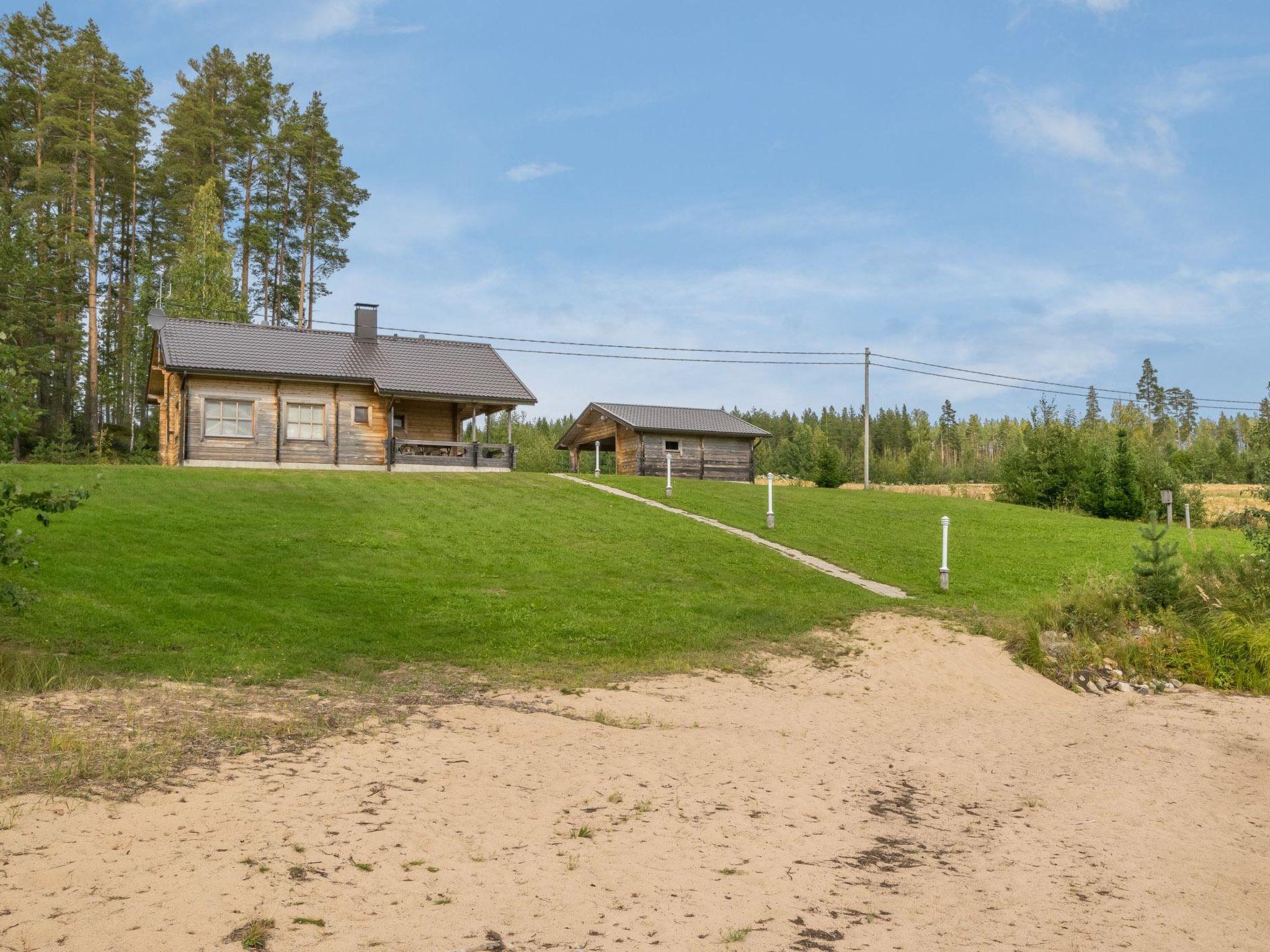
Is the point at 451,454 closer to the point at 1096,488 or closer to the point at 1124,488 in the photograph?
the point at 1096,488

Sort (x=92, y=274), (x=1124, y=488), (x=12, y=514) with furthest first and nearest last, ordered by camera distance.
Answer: (x=92, y=274)
(x=1124, y=488)
(x=12, y=514)

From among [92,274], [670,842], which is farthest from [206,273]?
[670,842]

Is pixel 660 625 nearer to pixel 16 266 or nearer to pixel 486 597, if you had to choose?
pixel 486 597

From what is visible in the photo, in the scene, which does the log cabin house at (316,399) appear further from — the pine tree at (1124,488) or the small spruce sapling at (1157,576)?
the pine tree at (1124,488)

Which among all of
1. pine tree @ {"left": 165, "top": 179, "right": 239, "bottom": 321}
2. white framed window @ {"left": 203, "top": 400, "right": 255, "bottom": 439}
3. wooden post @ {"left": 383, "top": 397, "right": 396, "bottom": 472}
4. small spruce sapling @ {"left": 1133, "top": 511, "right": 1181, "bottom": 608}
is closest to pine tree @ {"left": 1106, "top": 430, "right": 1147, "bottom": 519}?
small spruce sapling @ {"left": 1133, "top": 511, "right": 1181, "bottom": 608}

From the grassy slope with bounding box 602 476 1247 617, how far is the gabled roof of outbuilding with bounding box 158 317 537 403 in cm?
601

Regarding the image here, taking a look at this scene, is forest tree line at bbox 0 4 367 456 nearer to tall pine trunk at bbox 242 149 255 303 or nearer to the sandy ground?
tall pine trunk at bbox 242 149 255 303

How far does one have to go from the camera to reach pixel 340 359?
31.3 metres

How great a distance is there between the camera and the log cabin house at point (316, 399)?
28.8 m

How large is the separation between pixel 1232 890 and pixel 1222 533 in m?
28.6

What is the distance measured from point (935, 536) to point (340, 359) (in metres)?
20.8

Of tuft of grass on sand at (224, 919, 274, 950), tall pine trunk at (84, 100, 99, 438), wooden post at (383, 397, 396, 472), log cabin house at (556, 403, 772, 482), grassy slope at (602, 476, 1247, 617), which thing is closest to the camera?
tuft of grass on sand at (224, 919, 274, 950)

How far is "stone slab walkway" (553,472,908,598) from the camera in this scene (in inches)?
700

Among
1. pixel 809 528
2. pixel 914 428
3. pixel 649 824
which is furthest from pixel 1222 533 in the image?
pixel 914 428
